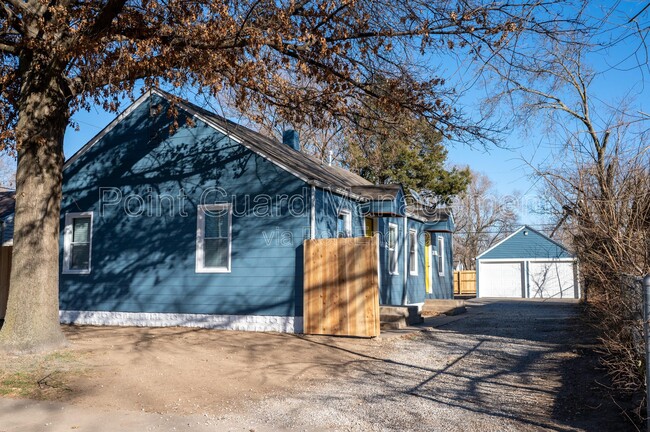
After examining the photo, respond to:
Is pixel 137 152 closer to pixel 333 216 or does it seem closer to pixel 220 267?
pixel 220 267

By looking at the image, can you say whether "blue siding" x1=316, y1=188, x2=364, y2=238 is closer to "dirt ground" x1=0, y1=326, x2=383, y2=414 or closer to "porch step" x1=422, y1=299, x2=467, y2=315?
"dirt ground" x1=0, y1=326, x2=383, y2=414

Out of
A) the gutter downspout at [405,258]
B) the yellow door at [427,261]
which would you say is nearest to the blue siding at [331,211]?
the gutter downspout at [405,258]

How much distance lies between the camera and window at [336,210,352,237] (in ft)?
50.6

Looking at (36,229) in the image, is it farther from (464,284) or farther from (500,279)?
(464,284)

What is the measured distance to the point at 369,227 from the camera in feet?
57.6

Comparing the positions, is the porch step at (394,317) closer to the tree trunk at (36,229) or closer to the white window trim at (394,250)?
the white window trim at (394,250)

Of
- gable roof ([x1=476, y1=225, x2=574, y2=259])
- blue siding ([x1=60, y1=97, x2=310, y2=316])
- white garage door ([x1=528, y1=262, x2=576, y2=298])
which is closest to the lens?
blue siding ([x1=60, y1=97, x2=310, y2=316])

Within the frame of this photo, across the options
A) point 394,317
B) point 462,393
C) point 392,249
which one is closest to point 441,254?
point 392,249

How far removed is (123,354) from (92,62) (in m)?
5.04

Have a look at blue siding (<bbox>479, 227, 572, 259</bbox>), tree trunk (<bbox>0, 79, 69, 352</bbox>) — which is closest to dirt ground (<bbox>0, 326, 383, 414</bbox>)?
tree trunk (<bbox>0, 79, 69, 352</bbox>)

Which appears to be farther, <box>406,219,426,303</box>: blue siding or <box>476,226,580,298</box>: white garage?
<box>476,226,580,298</box>: white garage

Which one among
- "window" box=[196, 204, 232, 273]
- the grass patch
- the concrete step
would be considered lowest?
the grass patch

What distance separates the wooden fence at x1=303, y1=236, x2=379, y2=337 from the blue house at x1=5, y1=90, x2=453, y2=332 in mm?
368

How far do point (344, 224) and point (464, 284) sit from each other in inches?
1192
